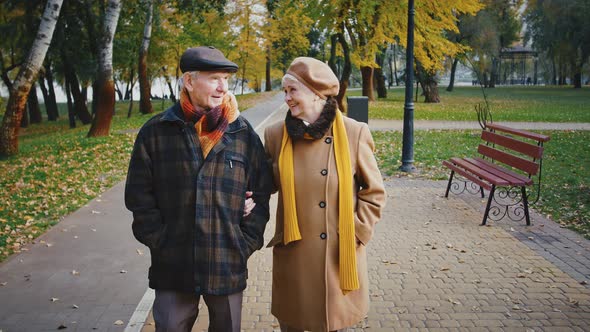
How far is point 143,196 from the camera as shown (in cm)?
279

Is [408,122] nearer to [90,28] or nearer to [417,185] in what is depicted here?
[417,185]

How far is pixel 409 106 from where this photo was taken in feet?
37.2

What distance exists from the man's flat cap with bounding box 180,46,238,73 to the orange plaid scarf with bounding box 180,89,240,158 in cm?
16

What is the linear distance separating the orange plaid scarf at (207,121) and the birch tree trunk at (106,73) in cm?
1464

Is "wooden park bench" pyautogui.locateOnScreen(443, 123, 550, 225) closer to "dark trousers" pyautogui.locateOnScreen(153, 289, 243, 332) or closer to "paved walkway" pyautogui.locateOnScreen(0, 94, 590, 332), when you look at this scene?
"paved walkway" pyautogui.locateOnScreen(0, 94, 590, 332)

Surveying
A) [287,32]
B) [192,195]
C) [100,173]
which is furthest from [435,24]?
[287,32]

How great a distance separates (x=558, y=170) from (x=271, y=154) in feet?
33.1

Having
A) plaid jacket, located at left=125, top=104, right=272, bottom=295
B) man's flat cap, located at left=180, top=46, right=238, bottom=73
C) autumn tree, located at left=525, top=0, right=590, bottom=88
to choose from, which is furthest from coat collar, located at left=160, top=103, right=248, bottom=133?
autumn tree, located at left=525, top=0, right=590, bottom=88

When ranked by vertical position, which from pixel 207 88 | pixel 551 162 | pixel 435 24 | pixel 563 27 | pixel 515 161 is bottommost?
pixel 551 162

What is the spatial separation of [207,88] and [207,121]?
6.7 inches

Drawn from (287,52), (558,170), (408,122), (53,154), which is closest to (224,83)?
(408,122)

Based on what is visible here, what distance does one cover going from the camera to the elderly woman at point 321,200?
3049mm

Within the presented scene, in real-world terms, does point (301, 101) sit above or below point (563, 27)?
below

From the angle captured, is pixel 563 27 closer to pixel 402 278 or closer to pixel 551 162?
pixel 551 162
